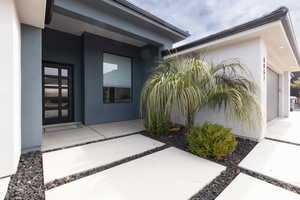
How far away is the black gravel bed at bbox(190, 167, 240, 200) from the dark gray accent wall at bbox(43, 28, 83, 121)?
450cm

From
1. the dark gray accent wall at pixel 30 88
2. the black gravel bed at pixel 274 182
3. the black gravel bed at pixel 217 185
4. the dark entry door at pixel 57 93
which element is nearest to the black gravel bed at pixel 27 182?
the dark gray accent wall at pixel 30 88

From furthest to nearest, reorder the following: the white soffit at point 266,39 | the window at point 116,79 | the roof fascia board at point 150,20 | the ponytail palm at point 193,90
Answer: the window at point 116,79, the roof fascia board at point 150,20, the white soffit at point 266,39, the ponytail palm at point 193,90

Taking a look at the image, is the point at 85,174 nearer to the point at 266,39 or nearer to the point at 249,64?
the point at 249,64

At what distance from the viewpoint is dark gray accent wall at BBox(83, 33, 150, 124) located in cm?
468

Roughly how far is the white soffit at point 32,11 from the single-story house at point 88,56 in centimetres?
1

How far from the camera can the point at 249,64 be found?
3.28 meters

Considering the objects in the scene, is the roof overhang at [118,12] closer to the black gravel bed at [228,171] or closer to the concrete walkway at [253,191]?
the black gravel bed at [228,171]

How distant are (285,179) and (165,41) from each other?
455cm

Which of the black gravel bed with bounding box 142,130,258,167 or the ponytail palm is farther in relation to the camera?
the ponytail palm

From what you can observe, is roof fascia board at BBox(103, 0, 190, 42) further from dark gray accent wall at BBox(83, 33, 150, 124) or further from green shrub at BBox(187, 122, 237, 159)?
green shrub at BBox(187, 122, 237, 159)

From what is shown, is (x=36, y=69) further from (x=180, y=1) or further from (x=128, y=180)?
(x=180, y=1)

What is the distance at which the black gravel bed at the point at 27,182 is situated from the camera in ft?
4.86

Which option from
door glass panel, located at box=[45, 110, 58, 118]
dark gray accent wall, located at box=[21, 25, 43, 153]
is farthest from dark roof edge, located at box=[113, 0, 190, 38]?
door glass panel, located at box=[45, 110, 58, 118]

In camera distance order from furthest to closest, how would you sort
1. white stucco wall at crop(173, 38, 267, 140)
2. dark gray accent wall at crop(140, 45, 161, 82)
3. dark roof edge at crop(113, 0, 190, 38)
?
dark gray accent wall at crop(140, 45, 161, 82), dark roof edge at crop(113, 0, 190, 38), white stucco wall at crop(173, 38, 267, 140)
